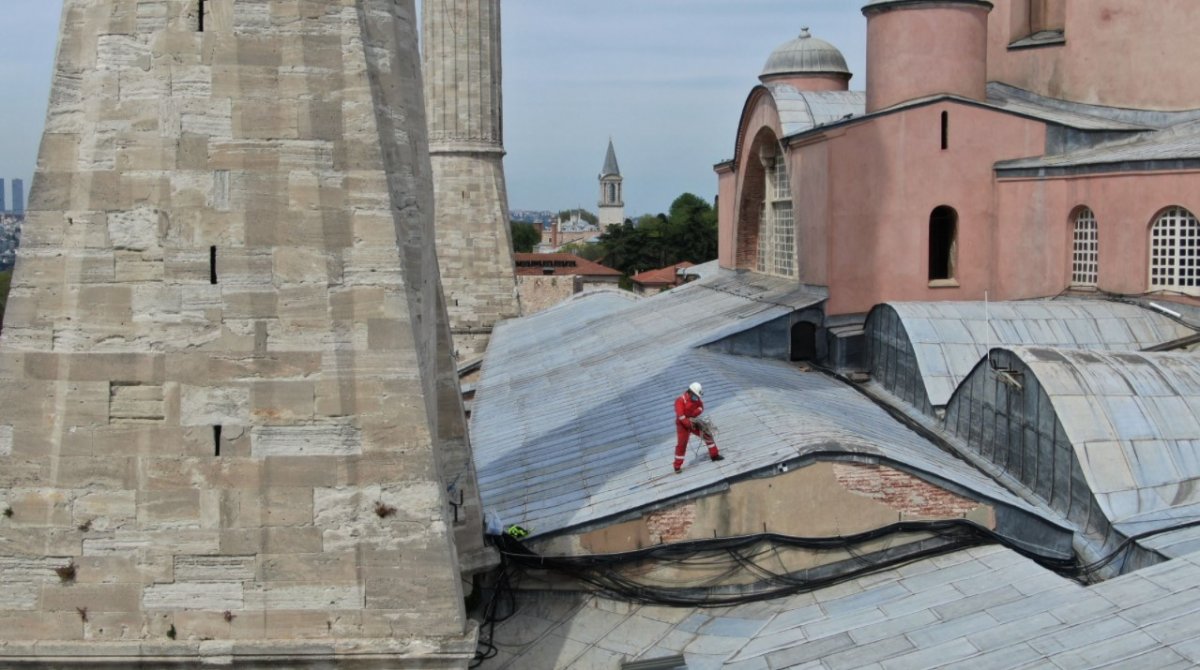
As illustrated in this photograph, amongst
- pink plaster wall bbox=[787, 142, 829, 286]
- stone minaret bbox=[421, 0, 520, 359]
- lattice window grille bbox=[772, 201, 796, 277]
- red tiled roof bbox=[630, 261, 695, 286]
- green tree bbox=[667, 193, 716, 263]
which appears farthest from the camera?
green tree bbox=[667, 193, 716, 263]

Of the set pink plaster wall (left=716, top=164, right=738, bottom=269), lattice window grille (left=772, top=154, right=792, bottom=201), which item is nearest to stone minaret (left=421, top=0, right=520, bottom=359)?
pink plaster wall (left=716, top=164, right=738, bottom=269)

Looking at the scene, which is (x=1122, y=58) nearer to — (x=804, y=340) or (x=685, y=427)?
(x=804, y=340)

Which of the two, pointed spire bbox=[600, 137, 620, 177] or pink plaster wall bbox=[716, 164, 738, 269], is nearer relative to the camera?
pink plaster wall bbox=[716, 164, 738, 269]

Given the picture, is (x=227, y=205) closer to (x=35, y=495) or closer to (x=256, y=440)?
(x=256, y=440)

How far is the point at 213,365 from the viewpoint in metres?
7.91

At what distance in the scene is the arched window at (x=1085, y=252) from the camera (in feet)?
59.4

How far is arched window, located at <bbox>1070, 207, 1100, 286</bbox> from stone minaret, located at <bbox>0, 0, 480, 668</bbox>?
1319 cm

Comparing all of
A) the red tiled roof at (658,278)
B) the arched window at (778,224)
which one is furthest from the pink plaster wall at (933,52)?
the red tiled roof at (658,278)

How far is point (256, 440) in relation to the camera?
791cm

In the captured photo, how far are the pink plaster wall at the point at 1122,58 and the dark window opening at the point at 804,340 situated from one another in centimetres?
491

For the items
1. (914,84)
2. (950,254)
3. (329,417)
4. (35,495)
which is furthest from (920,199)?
(35,495)

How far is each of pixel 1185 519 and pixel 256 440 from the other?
801 centimetres

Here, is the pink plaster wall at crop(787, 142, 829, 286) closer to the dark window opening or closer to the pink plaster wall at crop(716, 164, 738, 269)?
the dark window opening

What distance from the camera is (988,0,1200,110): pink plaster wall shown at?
1964 centimetres
